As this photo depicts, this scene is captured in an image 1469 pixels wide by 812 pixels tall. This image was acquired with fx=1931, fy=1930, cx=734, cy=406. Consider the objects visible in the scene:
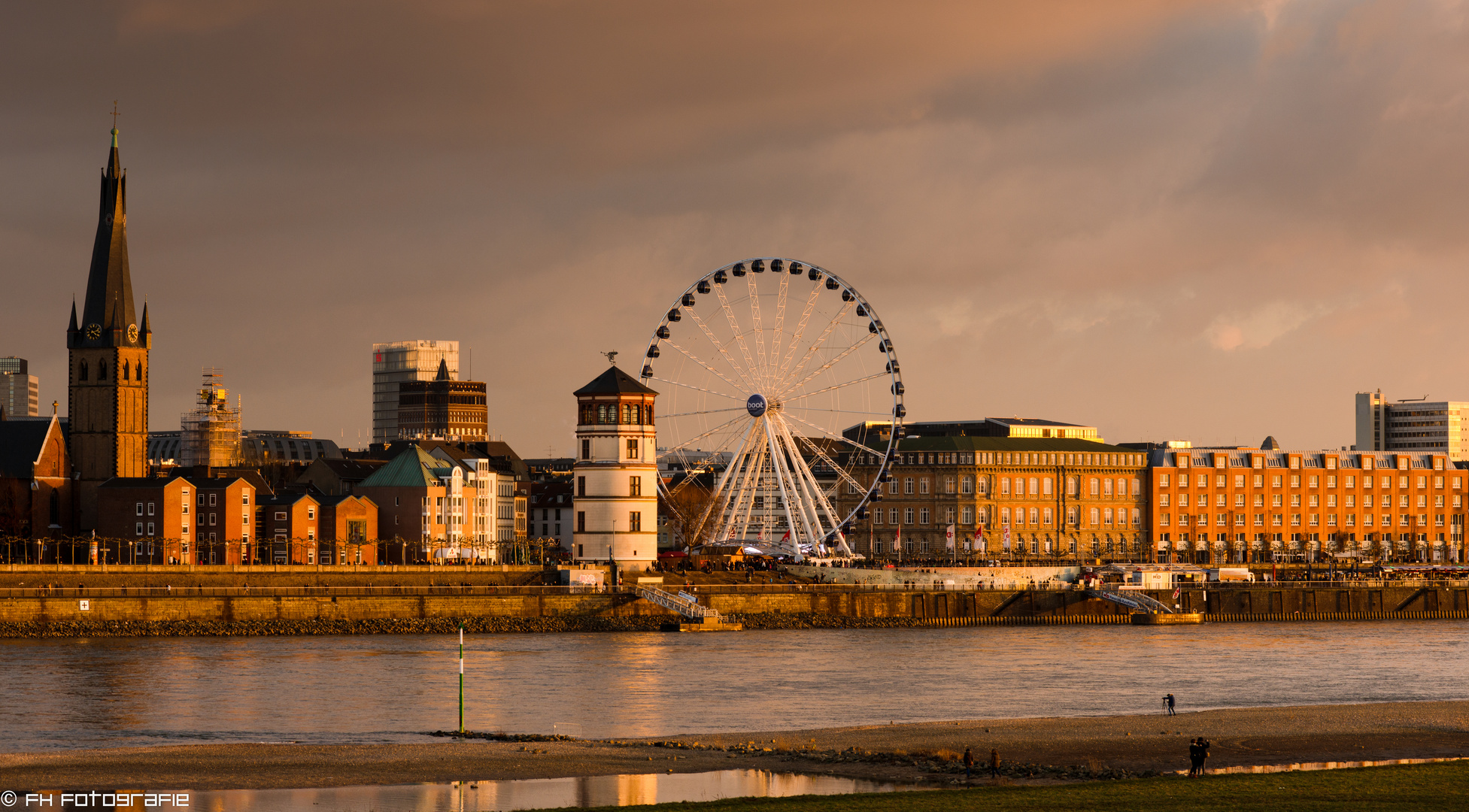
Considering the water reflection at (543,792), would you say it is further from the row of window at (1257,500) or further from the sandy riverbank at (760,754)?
the row of window at (1257,500)

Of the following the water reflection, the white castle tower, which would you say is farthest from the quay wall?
the water reflection

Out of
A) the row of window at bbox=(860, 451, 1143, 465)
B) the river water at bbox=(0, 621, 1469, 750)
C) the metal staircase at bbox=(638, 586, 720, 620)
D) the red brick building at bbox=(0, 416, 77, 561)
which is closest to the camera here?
the river water at bbox=(0, 621, 1469, 750)

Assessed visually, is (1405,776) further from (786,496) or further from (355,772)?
(786,496)

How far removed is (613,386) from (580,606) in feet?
42.6

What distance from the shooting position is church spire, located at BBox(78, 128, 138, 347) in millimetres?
138875

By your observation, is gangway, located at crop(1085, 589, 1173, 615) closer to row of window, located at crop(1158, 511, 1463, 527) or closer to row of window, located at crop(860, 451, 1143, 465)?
row of window, located at crop(860, 451, 1143, 465)

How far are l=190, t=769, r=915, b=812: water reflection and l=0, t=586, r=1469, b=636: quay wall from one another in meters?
57.7

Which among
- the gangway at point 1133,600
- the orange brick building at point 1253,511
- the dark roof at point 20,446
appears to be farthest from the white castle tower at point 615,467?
the orange brick building at point 1253,511

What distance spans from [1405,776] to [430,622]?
69.5 meters

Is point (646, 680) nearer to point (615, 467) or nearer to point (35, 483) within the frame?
point (615, 467)

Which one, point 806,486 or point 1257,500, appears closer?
point 806,486

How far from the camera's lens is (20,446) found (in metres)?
138

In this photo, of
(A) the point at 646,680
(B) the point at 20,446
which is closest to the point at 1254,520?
(B) the point at 20,446

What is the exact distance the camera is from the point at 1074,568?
137 m
